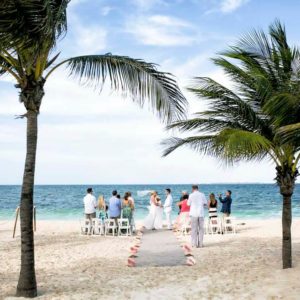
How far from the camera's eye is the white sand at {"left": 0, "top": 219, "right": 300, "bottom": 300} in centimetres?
782

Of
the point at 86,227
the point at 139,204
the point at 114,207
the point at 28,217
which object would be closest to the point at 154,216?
the point at 114,207

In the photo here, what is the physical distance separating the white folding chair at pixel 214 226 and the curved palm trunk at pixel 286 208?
23.4ft

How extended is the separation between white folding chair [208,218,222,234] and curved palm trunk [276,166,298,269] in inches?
280

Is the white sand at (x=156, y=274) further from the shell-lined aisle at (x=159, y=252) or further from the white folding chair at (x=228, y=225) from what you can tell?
the white folding chair at (x=228, y=225)

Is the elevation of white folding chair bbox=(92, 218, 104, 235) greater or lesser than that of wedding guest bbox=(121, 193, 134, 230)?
lesser

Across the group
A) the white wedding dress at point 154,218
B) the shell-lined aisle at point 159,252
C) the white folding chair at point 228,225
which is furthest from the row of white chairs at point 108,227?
the white folding chair at point 228,225

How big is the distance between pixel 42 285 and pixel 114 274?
62.8 inches

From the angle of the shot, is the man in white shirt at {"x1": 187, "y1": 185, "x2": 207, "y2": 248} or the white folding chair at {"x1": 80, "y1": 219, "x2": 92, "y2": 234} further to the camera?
the white folding chair at {"x1": 80, "y1": 219, "x2": 92, "y2": 234}

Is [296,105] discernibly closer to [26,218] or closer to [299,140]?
[299,140]

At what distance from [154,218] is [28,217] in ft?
36.7

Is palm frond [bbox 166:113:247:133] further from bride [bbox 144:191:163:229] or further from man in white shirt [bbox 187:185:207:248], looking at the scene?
bride [bbox 144:191:163:229]

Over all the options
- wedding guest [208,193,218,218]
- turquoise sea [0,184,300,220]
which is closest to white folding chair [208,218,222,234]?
wedding guest [208,193,218,218]

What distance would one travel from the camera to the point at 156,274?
369 inches

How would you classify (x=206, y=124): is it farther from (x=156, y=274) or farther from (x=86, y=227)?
(x=86, y=227)
